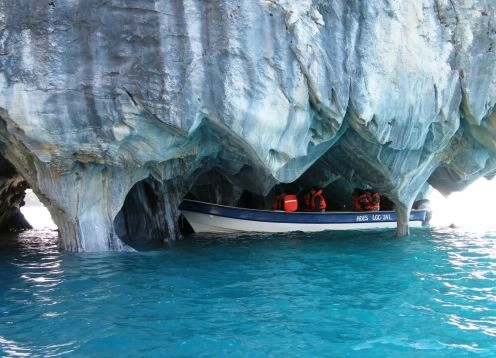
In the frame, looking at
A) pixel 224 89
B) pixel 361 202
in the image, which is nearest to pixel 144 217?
pixel 224 89

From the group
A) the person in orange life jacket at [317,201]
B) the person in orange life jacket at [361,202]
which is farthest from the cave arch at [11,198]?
the person in orange life jacket at [361,202]

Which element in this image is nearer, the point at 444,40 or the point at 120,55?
the point at 120,55

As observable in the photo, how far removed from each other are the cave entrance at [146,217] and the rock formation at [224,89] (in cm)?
79

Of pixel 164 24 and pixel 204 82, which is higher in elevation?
pixel 164 24

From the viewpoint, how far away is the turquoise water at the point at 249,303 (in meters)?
6.27

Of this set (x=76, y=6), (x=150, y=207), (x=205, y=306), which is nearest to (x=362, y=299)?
(x=205, y=306)

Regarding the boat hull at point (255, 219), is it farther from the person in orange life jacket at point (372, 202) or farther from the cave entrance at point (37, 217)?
the cave entrance at point (37, 217)

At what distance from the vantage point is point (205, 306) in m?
7.93

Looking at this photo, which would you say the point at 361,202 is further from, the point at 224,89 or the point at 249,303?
the point at 249,303

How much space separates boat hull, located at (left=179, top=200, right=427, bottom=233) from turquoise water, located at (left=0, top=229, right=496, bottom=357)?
4.23 metres

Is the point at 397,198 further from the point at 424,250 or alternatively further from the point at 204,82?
the point at 204,82

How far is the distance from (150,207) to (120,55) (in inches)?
302

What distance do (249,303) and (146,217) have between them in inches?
375

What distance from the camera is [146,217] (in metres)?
16.9
